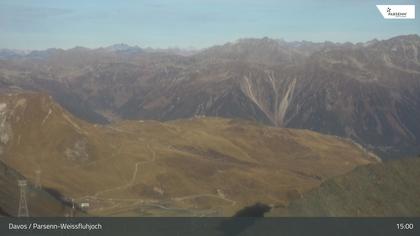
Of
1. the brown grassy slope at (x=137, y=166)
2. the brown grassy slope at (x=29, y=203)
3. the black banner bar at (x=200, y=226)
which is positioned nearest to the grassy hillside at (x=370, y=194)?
the black banner bar at (x=200, y=226)

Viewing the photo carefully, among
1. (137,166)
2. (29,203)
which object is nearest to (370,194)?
(29,203)

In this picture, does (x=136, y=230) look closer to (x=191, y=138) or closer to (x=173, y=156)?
(x=173, y=156)

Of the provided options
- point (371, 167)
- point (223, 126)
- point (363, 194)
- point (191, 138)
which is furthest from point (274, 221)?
point (223, 126)

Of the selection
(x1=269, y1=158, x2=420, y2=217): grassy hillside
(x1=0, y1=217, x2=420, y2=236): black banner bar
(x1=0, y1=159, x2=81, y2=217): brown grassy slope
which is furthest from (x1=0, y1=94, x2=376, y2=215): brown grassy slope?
(x1=0, y1=217, x2=420, y2=236): black banner bar

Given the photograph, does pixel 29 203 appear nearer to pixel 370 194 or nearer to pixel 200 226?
pixel 200 226

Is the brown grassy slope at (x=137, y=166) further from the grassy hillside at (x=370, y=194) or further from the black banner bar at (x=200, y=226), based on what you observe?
the black banner bar at (x=200, y=226)
